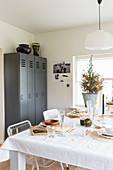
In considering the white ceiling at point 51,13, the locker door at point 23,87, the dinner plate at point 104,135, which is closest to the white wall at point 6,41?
the white ceiling at point 51,13

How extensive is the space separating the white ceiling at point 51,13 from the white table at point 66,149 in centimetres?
212

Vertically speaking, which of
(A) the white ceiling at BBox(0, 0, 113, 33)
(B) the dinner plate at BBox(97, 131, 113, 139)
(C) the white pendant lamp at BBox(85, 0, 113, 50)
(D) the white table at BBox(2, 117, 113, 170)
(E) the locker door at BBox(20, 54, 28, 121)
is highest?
(A) the white ceiling at BBox(0, 0, 113, 33)

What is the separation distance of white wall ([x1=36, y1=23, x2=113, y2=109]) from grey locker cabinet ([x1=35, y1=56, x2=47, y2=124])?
0.48 ft

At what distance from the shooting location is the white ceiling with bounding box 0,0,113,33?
2852mm

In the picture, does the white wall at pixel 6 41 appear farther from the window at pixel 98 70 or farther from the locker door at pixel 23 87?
the window at pixel 98 70

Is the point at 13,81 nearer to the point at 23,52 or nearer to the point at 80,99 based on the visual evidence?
the point at 23,52

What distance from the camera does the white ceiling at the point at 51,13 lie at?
2.85 m

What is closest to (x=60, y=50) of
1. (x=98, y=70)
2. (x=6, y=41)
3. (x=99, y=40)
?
(x=98, y=70)

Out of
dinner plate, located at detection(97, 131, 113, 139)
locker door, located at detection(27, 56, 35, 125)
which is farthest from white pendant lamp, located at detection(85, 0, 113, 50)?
locker door, located at detection(27, 56, 35, 125)

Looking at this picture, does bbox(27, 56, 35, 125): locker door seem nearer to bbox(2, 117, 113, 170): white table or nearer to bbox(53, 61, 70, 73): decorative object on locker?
bbox(53, 61, 70, 73): decorative object on locker

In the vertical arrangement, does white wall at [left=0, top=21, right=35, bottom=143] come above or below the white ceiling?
below

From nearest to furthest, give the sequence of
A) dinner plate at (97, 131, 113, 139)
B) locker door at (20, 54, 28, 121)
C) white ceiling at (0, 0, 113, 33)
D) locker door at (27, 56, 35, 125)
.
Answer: dinner plate at (97, 131, 113, 139) < white ceiling at (0, 0, 113, 33) < locker door at (20, 54, 28, 121) < locker door at (27, 56, 35, 125)

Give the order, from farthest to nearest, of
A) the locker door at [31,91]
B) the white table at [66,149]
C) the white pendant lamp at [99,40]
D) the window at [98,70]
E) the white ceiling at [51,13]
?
the window at [98,70] < the locker door at [31,91] < the white ceiling at [51,13] < the white pendant lamp at [99,40] < the white table at [66,149]

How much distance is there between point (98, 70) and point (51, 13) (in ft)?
5.61
